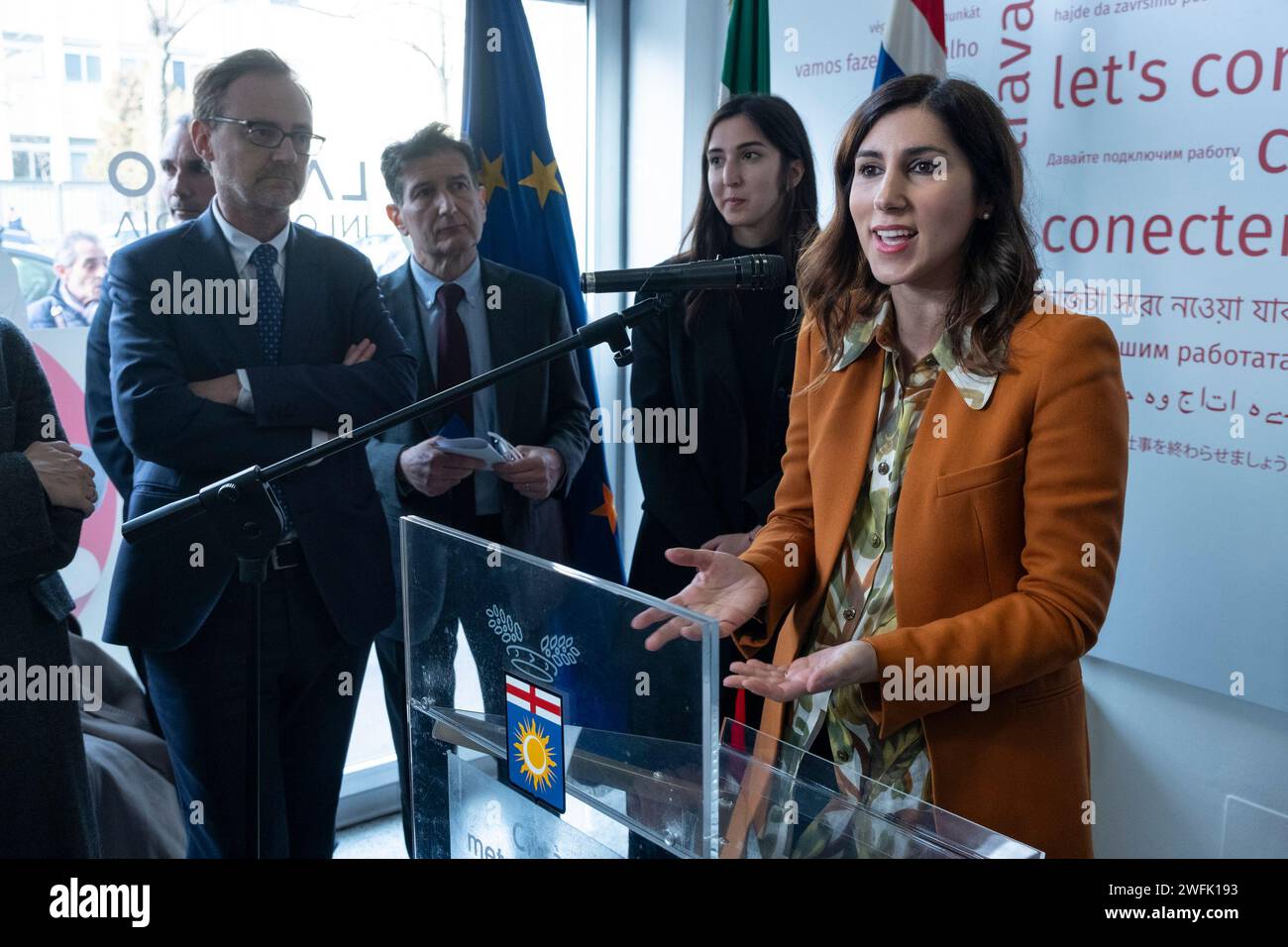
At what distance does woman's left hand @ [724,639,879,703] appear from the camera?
135 cm

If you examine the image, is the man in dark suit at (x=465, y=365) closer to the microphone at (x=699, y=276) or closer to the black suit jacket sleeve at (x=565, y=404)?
the black suit jacket sleeve at (x=565, y=404)

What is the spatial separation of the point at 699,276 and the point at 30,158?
2.27 metres

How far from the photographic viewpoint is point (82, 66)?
3.08m

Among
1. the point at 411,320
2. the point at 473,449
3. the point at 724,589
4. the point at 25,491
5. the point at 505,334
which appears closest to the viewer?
the point at 724,589

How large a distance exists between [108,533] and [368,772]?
1.15m

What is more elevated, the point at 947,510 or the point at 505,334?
the point at 505,334

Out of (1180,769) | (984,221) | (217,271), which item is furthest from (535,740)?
(1180,769)

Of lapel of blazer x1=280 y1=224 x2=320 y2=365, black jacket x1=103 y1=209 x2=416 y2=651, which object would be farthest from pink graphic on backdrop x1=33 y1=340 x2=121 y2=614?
lapel of blazer x1=280 y1=224 x2=320 y2=365

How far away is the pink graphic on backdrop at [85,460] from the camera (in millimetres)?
3094

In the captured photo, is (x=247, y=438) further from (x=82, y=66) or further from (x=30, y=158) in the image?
(x=82, y=66)

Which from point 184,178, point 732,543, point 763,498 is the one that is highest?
point 184,178

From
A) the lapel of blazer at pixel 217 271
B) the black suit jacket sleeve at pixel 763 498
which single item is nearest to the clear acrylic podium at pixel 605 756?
the lapel of blazer at pixel 217 271

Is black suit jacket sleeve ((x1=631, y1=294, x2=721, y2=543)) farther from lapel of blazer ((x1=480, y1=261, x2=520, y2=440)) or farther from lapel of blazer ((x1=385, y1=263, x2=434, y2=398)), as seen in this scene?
lapel of blazer ((x1=385, y1=263, x2=434, y2=398))

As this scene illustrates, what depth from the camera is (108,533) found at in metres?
3.19
